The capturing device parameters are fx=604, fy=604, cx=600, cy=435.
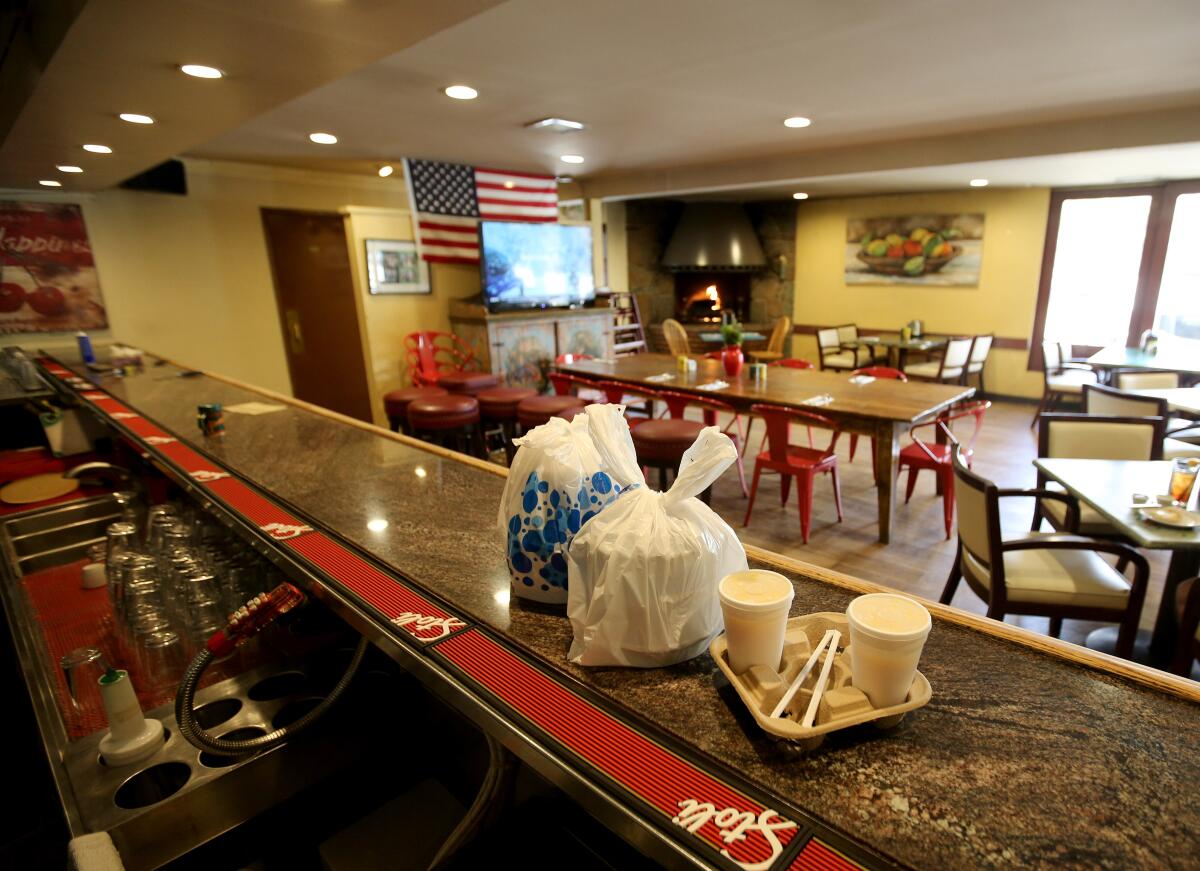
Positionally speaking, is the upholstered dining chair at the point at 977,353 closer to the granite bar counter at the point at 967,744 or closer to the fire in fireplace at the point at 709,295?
the fire in fireplace at the point at 709,295

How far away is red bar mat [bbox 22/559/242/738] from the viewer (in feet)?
4.10

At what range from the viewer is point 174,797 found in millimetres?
1013

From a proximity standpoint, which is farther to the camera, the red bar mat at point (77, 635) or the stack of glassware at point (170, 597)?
the stack of glassware at point (170, 597)

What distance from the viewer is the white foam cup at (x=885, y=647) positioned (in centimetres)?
68

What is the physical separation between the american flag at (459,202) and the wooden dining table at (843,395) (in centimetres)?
171

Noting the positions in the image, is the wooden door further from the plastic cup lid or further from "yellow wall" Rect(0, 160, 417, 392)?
the plastic cup lid

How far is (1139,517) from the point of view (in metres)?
2.00

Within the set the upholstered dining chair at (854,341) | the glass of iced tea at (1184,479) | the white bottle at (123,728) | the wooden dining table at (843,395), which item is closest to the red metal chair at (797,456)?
the wooden dining table at (843,395)

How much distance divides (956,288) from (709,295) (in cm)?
344

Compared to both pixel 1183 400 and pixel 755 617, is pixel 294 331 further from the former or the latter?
Result: pixel 1183 400

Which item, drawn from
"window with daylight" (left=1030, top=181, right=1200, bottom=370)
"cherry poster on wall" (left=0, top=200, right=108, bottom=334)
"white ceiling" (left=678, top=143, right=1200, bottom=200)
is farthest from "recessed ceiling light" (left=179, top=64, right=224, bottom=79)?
"window with daylight" (left=1030, top=181, right=1200, bottom=370)

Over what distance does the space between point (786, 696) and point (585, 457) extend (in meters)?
0.44

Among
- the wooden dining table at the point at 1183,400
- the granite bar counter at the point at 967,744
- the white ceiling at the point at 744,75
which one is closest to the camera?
the granite bar counter at the point at 967,744

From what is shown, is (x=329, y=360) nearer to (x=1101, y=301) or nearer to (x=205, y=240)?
(x=205, y=240)
